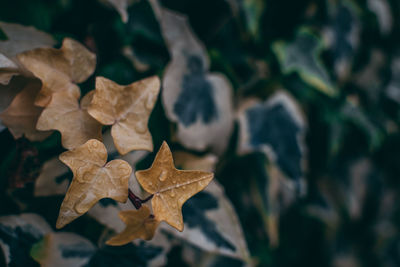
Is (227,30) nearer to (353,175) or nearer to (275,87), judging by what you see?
(275,87)

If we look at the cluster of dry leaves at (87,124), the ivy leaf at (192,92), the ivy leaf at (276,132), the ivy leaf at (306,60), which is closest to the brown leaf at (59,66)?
the cluster of dry leaves at (87,124)

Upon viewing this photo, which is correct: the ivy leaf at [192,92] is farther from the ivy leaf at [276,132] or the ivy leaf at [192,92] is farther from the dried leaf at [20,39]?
the dried leaf at [20,39]

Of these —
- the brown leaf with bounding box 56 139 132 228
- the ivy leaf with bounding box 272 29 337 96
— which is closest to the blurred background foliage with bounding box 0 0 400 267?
the ivy leaf with bounding box 272 29 337 96

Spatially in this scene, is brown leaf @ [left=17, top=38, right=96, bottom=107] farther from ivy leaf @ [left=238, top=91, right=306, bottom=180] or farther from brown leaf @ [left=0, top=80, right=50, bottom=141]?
ivy leaf @ [left=238, top=91, right=306, bottom=180]

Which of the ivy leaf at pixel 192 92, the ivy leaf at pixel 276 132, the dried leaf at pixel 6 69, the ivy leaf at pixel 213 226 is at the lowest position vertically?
the ivy leaf at pixel 213 226

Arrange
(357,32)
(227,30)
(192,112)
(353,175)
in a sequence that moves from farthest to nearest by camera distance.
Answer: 1. (353,175)
2. (357,32)
3. (227,30)
4. (192,112)

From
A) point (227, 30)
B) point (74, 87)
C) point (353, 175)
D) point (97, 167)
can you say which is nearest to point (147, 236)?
point (97, 167)
